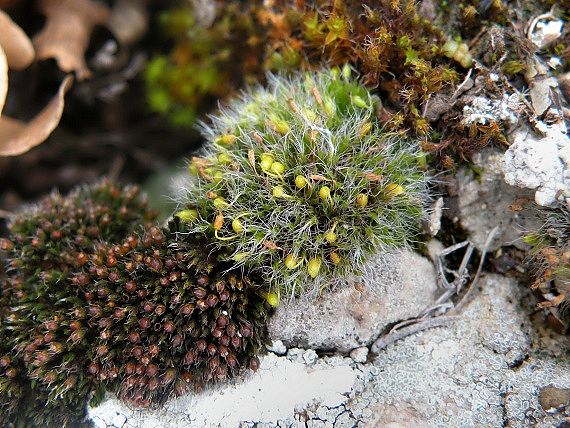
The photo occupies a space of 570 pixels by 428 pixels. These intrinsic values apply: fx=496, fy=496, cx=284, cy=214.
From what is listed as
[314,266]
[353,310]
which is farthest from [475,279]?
[314,266]

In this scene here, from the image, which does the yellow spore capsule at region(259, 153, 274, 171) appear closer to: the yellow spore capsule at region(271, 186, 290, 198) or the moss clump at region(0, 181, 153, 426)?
the yellow spore capsule at region(271, 186, 290, 198)

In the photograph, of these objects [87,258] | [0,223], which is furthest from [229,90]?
[0,223]

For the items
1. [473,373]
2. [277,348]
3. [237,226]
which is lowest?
[473,373]

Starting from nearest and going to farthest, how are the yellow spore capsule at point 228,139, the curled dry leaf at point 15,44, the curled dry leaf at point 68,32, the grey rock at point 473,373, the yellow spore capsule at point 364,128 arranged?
the grey rock at point 473,373
the yellow spore capsule at point 364,128
the yellow spore capsule at point 228,139
the curled dry leaf at point 15,44
the curled dry leaf at point 68,32

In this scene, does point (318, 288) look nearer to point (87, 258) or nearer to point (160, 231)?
point (160, 231)

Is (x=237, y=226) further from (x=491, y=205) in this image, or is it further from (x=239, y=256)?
(x=491, y=205)

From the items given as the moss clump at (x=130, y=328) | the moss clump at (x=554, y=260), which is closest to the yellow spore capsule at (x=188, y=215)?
the moss clump at (x=130, y=328)

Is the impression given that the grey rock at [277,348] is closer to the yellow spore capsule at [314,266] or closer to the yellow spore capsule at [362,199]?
the yellow spore capsule at [314,266]
